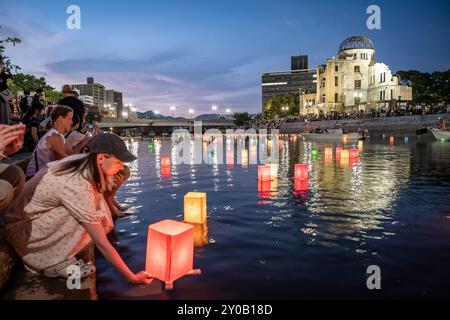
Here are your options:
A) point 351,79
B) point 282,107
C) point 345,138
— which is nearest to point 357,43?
point 351,79

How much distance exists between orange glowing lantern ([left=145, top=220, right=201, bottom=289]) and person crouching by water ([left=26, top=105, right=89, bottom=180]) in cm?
241

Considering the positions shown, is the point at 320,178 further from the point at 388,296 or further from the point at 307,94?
the point at 307,94

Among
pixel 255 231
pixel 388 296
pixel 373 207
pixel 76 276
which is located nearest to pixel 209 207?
pixel 255 231

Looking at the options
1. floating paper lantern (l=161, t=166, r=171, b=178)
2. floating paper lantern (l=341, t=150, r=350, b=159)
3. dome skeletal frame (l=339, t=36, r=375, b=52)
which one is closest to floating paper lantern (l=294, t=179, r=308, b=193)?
floating paper lantern (l=161, t=166, r=171, b=178)

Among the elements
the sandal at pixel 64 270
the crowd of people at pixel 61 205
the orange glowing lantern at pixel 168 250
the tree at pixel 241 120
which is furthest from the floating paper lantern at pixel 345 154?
the tree at pixel 241 120

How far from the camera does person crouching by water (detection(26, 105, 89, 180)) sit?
5355 mm

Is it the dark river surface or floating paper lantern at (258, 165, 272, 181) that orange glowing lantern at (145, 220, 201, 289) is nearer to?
the dark river surface

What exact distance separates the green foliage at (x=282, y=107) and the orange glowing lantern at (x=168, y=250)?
12295 centimetres

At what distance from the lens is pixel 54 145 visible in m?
5.34

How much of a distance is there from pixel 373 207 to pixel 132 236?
537 centimetres

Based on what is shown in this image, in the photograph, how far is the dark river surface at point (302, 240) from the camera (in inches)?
159

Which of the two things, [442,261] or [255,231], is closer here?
[442,261]

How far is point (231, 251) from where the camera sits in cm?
525
